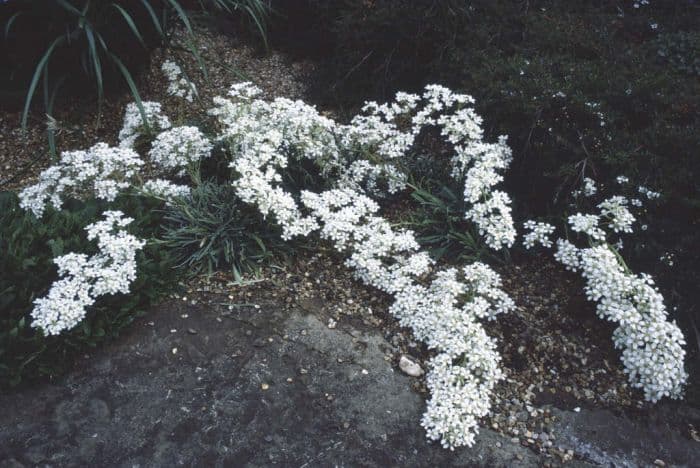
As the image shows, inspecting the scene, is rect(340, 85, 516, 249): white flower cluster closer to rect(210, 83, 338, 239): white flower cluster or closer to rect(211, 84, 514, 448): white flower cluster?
rect(211, 84, 514, 448): white flower cluster

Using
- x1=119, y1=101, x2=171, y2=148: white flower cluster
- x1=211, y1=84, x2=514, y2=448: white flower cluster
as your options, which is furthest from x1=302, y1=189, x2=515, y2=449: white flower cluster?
x1=119, y1=101, x2=171, y2=148: white flower cluster

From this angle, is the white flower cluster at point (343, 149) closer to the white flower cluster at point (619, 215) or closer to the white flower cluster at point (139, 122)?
the white flower cluster at point (139, 122)

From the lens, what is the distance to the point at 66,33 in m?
3.91

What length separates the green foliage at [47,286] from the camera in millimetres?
2676

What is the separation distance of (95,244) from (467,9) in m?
3.67

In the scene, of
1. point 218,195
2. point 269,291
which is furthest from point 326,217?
point 218,195

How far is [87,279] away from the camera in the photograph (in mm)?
2828

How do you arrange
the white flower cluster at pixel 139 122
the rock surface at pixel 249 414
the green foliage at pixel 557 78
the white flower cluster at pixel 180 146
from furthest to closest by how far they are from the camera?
the white flower cluster at pixel 139 122
the white flower cluster at pixel 180 146
the green foliage at pixel 557 78
the rock surface at pixel 249 414

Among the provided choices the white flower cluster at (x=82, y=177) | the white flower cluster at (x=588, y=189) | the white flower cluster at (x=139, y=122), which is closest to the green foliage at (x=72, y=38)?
the white flower cluster at (x=139, y=122)

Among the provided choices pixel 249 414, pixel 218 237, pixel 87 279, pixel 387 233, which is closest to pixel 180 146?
pixel 218 237

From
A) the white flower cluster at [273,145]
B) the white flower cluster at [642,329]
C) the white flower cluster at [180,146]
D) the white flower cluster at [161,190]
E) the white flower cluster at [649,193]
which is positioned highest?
the white flower cluster at [649,193]

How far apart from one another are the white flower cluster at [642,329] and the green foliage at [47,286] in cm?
246

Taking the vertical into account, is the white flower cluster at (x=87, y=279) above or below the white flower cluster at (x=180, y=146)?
below

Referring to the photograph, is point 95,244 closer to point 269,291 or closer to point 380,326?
point 269,291
